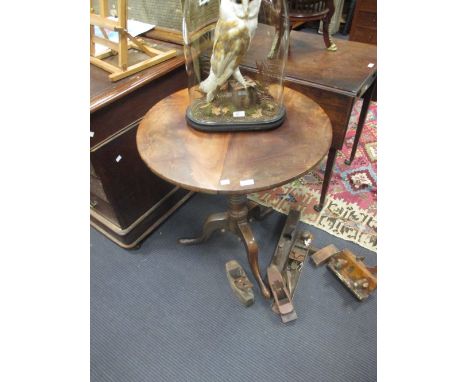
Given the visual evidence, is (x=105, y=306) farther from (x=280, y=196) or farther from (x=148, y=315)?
(x=280, y=196)

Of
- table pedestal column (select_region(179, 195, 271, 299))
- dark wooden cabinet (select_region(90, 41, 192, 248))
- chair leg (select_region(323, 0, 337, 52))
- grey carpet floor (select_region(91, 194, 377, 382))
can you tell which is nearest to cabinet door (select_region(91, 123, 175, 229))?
dark wooden cabinet (select_region(90, 41, 192, 248))

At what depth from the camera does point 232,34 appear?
2.82ft

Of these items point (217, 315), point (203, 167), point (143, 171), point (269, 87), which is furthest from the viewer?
point (143, 171)

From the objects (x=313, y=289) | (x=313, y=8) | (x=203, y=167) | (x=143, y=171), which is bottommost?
(x=313, y=289)

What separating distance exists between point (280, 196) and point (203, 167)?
0.92 meters

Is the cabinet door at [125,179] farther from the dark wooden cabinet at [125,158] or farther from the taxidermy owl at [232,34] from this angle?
the taxidermy owl at [232,34]

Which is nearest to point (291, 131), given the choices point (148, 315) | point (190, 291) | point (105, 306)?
point (190, 291)

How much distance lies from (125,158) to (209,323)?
73cm

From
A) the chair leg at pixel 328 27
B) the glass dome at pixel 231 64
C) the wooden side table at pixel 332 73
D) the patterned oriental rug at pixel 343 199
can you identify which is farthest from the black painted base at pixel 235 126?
the patterned oriental rug at pixel 343 199

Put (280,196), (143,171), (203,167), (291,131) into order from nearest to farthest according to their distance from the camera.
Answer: (203,167) → (291,131) → (143,171) → (280,196)

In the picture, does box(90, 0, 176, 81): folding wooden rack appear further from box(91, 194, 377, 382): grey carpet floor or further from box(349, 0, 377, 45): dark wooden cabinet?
box(349, 0, 377, 45): dark wooden cabinet

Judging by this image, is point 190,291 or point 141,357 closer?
point 141,357

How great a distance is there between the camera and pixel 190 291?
1.31 m

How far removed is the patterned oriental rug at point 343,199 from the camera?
4.99 feet
